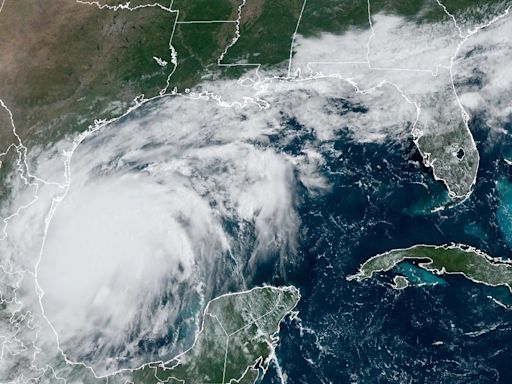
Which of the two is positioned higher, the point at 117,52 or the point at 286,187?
the point at 117,52

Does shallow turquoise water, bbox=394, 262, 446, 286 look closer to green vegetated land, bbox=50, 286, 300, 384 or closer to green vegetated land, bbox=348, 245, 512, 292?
green vegetated land, bbox=348, 245, 512, 292

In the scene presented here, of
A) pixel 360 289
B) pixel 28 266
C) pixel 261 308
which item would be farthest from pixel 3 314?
pixel 360 289

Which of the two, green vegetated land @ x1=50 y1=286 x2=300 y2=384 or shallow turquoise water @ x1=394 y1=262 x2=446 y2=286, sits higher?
shallow turquoise water @ x1=394 y1=262 x2=446 y2=286

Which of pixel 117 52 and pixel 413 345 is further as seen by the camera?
pixel 117 52

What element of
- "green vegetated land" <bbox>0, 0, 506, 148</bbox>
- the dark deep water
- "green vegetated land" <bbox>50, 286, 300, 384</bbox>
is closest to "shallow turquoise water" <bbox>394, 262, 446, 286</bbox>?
the dark deep water

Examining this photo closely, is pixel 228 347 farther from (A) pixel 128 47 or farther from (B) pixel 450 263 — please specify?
(A) pixel 128 47

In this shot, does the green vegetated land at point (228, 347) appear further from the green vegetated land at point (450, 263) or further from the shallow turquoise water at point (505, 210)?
the shallow turquoise water at point (505, 210)

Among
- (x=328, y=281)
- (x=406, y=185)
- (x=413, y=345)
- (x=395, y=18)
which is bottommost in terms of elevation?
(x=413, y=345)

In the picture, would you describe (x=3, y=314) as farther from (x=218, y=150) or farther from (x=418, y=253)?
(x=418, y=253)
